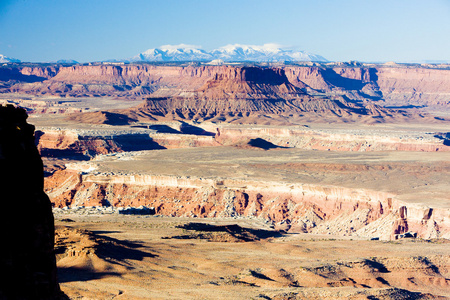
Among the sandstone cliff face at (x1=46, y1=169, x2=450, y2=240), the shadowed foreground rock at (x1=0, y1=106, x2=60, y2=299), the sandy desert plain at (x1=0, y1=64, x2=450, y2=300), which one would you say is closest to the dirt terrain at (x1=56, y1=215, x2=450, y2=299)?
the sandy desert plain at (x1=0, y1=64, x2=450, y2=300)

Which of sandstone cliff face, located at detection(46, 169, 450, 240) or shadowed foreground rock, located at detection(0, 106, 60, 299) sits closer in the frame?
shadowed foreground rock, located at detection(0, 106, 60, 299)

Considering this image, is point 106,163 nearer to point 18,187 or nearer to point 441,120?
point 18,187

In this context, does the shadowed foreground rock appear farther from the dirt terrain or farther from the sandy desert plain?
the sandy desert plain

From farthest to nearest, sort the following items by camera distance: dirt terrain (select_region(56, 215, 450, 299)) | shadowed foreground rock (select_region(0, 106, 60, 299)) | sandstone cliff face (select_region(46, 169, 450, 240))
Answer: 1. sandstone cliff face (select_region(46, 169, 450, 240))
2. dirt terrain (select_region(56, 215, 450, 299))
3. shadowed foreground rock (select_region(0, 106, 60, 299))

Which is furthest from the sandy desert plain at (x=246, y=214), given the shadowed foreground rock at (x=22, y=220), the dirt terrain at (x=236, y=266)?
the shadowed foreground rock at (x=22, y=220)

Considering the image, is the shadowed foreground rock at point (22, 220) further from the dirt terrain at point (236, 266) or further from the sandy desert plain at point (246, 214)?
the sandy desert plain at point (246, 214)

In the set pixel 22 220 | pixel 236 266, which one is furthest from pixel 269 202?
pixel 22 220

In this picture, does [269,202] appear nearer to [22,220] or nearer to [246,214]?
[246,214]

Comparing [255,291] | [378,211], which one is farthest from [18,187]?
[378,211]
